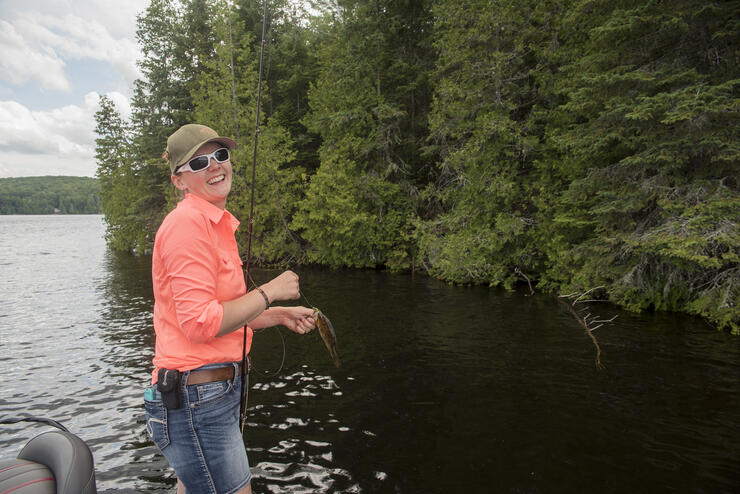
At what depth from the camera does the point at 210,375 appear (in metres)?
2.10

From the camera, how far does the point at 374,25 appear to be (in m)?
21.3

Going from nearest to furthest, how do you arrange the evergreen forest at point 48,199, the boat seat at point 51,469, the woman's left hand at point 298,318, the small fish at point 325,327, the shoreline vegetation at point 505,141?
1. the boat seat at point 51,469
2. the woman's left hand at point 298,318
3. the small fish at point 325,327
4. the shoreline vegetation at point 505,141
5. the evergreen forest at point 48,199

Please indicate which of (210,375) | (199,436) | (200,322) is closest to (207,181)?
(200,322)

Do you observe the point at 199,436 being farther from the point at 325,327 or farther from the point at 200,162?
the point at 200,162

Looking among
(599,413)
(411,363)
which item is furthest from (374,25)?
(599,413)

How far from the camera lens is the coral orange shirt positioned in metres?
1.88

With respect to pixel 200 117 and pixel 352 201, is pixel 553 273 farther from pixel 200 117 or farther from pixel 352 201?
pixel 200 117

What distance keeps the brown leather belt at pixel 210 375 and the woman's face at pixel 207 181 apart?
871 millimetres

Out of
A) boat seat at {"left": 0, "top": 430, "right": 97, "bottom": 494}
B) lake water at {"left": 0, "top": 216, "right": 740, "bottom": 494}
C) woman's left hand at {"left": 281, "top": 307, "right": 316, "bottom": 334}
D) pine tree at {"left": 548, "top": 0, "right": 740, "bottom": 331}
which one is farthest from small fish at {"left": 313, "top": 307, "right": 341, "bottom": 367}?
pine tree at {"left": 548, "top": 0, "right": 740, "bottom": 331}

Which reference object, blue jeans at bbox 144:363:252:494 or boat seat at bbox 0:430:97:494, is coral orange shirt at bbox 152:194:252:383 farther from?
boat seat at bbox 0:430:97:494

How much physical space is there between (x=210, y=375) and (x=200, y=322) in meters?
0.41

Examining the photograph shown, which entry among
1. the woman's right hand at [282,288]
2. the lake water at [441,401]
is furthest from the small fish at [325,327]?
the lake water at [441,401]

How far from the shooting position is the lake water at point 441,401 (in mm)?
4730

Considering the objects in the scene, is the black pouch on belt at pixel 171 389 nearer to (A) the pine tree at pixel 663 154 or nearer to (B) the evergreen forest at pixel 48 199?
(A) the pine tree at pixel 663 154
